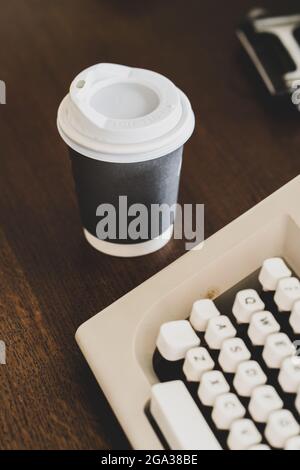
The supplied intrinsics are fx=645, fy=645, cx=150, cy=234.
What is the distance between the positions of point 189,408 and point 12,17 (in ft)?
2.17

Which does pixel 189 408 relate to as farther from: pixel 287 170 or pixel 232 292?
pixel 287 170

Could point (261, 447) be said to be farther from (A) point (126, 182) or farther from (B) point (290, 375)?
(A) point (126, 182)

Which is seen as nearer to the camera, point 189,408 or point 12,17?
point 189,408

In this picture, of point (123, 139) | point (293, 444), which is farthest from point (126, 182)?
point (293, 444)

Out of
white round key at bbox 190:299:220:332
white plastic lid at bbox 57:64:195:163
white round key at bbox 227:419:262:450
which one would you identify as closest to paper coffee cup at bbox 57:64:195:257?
white plastic lid at bbox 57:64:195:163

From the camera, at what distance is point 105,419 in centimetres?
56

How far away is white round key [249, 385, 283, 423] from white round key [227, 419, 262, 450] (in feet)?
0.04

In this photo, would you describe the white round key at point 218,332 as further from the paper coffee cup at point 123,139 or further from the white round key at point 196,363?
the paper coffee cup at point 123,139

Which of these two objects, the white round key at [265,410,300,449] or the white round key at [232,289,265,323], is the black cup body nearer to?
the white round key at [232,289,265,323]

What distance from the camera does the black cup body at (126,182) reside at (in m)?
0.57

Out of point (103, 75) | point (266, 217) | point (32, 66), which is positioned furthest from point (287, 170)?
point (32, 66)

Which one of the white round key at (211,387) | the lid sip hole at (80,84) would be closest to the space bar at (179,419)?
the white round key at (211,387)

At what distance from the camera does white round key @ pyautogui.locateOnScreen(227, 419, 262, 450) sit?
48 centimetres

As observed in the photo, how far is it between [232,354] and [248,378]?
0.9 inches
